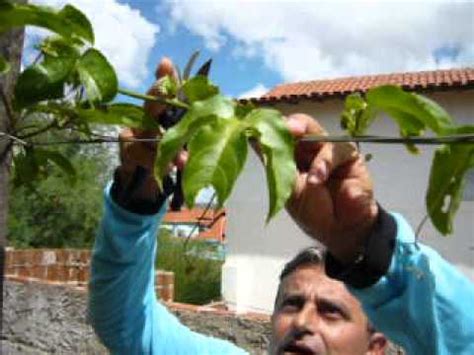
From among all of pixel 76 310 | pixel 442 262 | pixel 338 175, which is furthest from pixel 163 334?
pixel 76 310

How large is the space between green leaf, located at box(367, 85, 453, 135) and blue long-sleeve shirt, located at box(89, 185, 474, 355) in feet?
1.38

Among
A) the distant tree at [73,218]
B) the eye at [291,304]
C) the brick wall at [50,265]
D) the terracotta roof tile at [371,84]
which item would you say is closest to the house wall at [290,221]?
the terracotta roof tile at [371,84]

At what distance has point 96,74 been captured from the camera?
73 cm

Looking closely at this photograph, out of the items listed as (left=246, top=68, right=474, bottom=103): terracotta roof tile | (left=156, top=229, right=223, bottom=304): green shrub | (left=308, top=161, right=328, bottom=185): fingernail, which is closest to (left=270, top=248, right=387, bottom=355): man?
(left=308, top=161, right=328, bottom=185): fingernail

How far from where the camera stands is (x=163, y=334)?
1894mm

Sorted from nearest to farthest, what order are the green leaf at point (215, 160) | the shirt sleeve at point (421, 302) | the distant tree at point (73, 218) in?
the green leaf at point (215, 160) < the shirt sleeve at point (421, 302) < the distant tree at point (73, 218)

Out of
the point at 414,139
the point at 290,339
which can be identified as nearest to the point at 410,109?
the point at 414,139

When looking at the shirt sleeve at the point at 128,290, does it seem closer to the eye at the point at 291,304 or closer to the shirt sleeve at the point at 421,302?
the eye at the point at 291,304

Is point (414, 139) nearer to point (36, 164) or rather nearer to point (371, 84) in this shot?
point (36, 164)

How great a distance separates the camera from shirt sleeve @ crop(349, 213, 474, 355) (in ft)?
3.73

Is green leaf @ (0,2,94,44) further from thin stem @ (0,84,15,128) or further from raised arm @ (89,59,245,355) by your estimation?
raised arm @ (89,59,245,355)

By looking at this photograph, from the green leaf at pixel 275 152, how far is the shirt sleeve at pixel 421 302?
512 millimetres

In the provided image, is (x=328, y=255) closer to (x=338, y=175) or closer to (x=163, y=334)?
(x=338, y=175)

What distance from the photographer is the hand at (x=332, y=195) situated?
2.77 ft
